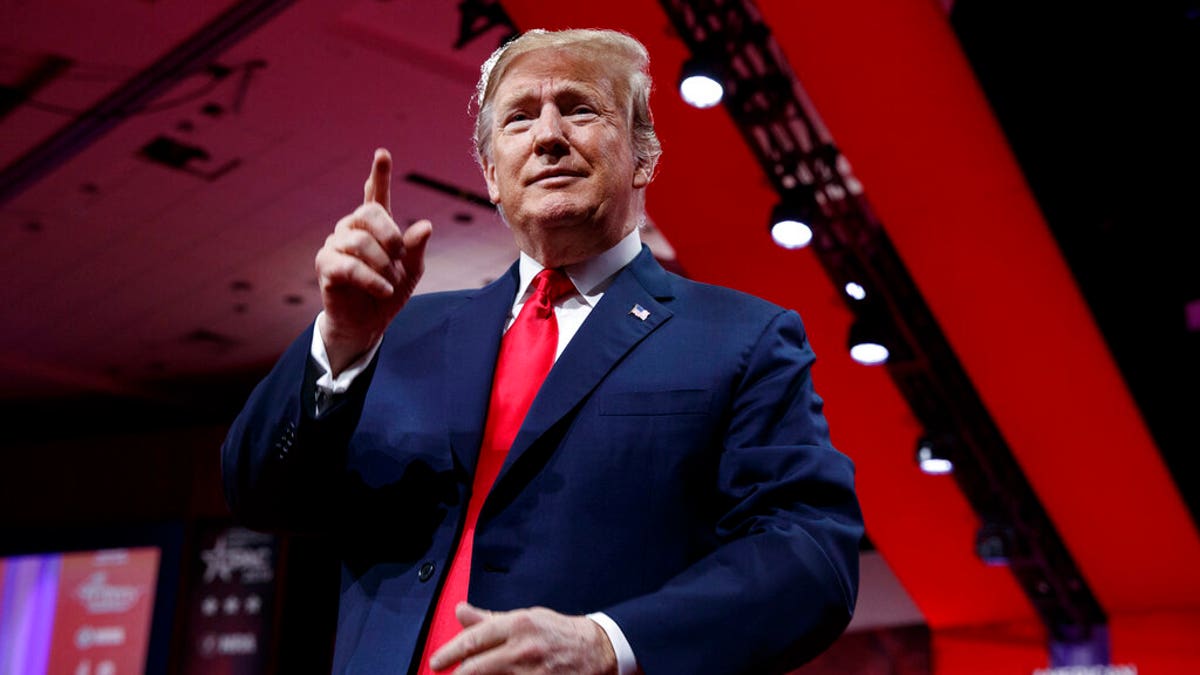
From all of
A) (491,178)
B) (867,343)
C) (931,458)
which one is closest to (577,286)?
(491,178)

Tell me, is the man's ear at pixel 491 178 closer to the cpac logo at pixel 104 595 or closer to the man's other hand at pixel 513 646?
the man's other hand at pixel 513 646

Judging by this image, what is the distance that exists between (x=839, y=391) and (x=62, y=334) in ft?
17.5

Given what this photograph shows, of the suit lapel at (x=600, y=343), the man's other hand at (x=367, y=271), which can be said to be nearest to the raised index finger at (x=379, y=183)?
the man's other hand at (x=367, y=271)

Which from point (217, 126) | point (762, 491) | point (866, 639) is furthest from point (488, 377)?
point (866, 639)

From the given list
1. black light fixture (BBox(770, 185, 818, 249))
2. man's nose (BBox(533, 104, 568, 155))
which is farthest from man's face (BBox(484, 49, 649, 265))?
black light fixture (BBox(770, 185, 818, 249))

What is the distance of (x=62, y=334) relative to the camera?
7.56 m

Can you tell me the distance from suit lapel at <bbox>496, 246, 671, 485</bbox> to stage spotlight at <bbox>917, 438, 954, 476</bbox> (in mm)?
4345

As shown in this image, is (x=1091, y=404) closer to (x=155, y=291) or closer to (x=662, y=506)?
(x=662, y=506)

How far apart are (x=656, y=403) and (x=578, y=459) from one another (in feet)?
0.31

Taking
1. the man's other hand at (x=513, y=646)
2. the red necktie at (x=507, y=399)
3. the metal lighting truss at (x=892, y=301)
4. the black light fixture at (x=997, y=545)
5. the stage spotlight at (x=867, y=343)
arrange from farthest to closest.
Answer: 1. the black light fixture at (x=997, y=545)
2. the stage spotlight at (x=867, y=343)
3. the metal lighting truss at (x=892, y=301)
4. the red necktie at (x=507, y=399)
5. the man's other hand at (x=513, y=646)

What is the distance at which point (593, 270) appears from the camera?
1239mm

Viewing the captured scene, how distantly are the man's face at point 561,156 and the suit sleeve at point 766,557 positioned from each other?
0.25m

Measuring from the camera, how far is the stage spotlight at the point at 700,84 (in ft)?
12.9

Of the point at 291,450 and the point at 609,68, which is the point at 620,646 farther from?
the point at 609,68
